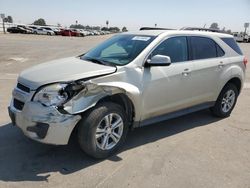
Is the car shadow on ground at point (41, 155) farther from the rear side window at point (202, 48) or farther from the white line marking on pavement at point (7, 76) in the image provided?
the white line marking on pavement at point (7, 76)

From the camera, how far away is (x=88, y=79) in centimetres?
356

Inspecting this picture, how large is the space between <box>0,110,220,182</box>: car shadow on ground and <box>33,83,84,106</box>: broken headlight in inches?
33.6

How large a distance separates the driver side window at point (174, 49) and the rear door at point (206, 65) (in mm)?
165

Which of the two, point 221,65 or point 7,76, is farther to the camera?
point 7,76

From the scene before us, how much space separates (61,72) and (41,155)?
3.84 ft

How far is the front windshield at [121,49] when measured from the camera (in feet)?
13.8

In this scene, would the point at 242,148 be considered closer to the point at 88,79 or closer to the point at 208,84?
the point at 208,84

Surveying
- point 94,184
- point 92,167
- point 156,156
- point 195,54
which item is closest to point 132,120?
point 156,156

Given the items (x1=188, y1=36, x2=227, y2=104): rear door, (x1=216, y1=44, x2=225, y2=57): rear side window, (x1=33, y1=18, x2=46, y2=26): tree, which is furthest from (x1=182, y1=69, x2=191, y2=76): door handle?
(x1=33, y1=18, x2=46, y2=26): tree

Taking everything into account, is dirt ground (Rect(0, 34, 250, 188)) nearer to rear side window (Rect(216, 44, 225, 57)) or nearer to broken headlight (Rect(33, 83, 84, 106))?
broken headlight (Rect(33, 83, 84, 106))

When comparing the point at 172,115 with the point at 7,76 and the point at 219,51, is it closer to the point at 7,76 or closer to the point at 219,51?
the point at 219,51

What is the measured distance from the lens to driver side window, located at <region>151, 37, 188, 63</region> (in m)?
4.40

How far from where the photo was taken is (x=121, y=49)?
181 inches

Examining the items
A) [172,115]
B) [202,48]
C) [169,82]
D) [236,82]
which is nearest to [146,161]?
[172,115]
